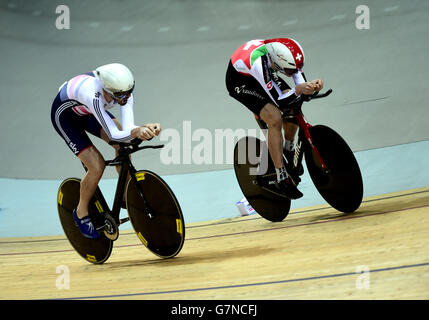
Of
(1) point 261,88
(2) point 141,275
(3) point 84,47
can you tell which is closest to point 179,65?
(3) point 84,47

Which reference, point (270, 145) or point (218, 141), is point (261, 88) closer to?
point (270, 145)

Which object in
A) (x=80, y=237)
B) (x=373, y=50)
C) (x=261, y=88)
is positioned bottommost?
(x=80, y=237)

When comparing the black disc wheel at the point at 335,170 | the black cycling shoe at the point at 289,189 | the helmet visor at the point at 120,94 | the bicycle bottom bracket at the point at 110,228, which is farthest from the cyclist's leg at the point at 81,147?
the black disc wheel at the point at 335,170

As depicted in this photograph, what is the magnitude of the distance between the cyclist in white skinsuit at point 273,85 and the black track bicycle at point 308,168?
7cm

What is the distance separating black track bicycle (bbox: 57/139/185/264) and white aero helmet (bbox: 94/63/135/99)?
0.27m

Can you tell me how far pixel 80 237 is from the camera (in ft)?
12.1

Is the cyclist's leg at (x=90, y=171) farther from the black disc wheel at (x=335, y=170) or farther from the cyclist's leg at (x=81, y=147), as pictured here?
the black disc wheel at (x=335, y=170)

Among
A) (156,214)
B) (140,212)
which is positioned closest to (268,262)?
(156,214)

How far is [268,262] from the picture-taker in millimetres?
3004

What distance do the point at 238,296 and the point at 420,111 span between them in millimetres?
3741

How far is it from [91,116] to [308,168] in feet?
4.50

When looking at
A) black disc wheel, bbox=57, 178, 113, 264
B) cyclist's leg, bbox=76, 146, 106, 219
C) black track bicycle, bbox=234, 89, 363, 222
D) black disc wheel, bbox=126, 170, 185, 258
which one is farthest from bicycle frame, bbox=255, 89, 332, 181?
black disc wheel, bbox=57, 178, 113, 264

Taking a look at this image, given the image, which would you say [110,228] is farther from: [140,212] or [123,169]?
[123,169]

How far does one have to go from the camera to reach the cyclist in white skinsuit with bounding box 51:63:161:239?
3.12 metres
